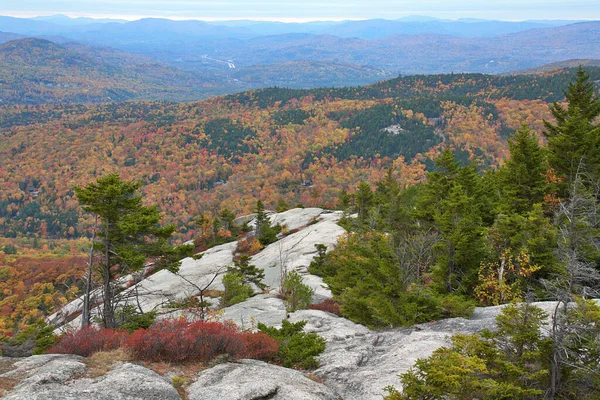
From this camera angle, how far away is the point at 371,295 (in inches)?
752

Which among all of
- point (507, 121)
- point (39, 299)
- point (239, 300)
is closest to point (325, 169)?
point (507, 121)

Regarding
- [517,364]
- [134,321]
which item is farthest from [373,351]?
[134,321]

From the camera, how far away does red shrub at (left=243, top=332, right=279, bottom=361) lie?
13.6 meters

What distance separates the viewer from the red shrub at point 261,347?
13.6m

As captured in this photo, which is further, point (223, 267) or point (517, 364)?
point (223, 267)

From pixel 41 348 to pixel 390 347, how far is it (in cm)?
1519

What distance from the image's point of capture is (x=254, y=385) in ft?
33.4

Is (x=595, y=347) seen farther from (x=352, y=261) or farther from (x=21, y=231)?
(x=21, y=231)

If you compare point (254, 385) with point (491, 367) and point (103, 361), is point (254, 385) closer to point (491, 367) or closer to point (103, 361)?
point (103, 361)

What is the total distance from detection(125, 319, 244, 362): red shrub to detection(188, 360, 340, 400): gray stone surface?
0.79 metres

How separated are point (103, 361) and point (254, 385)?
4619 millimetres

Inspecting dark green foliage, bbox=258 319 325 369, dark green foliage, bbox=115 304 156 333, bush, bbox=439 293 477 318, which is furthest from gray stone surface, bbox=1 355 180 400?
bush, bbox=439 293 477 318

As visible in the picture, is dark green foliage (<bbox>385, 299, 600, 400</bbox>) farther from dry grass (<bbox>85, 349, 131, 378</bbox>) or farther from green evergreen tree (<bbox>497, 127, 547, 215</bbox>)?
green evergreen tree (<bbox>497, 127, 547, 215</bbox>)

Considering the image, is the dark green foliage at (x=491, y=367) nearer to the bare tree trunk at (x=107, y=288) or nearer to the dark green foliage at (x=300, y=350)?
the dark green foliage at (x=300, y=350)
